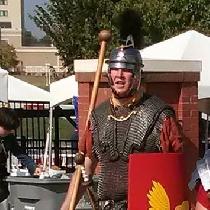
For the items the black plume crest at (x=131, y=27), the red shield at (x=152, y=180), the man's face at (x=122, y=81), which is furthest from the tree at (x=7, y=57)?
the red shield at (x=152, y=180)

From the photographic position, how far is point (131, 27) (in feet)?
14.0

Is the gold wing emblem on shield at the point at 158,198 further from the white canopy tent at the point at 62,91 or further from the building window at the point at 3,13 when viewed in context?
the building window at the point at 3,13

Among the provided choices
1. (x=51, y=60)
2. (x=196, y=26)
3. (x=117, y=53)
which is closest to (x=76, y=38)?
(x=196, y=26)

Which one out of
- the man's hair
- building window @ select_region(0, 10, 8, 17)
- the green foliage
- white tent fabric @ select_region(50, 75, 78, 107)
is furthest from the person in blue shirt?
building window @ select_region(0, 10, 8, 17)

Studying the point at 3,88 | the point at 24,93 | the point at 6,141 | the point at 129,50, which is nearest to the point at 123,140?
the point at 129,50

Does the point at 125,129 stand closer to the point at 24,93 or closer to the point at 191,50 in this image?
the point at 191,50

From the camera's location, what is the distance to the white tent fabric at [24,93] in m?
12.8

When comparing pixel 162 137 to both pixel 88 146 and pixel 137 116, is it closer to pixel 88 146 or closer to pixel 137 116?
pixel 137 116

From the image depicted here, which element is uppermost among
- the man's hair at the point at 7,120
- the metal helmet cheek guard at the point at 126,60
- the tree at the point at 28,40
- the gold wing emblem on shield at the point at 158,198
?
the metal helmet cheek guard at the point at 126,60

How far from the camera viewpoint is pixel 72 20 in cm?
1630

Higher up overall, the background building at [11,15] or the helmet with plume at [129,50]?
the helmet with plume at [129,50]

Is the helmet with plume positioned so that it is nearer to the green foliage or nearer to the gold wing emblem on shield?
the gold wing emblem on shield

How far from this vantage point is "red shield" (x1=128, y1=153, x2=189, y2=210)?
12.2 feet

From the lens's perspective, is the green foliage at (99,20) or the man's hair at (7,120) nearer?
the man's hair at (7,120)
